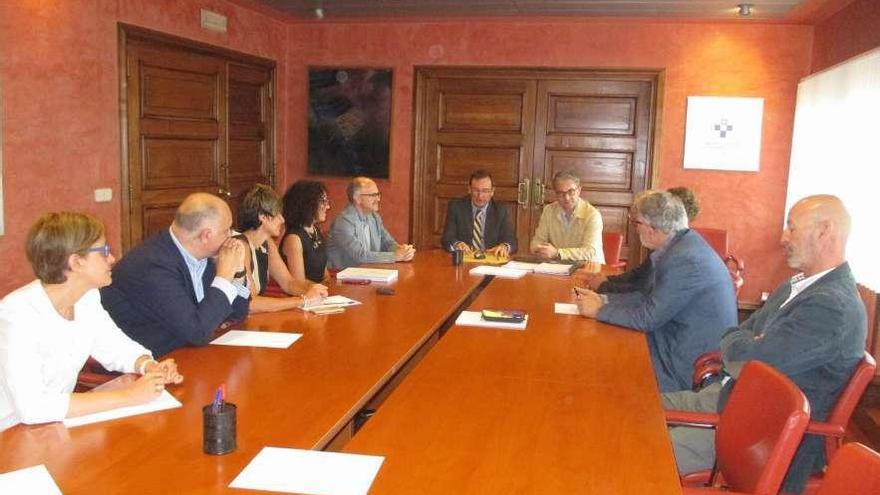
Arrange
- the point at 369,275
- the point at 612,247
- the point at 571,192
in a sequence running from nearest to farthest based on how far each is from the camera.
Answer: the point at 369,275
the point at 571,192
the point at 612,247

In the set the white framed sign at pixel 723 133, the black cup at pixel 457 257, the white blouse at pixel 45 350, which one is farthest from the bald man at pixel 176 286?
the white framed sign at pixel 723 133

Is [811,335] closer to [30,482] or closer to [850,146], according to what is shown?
[30,482]

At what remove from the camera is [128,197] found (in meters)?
5.64

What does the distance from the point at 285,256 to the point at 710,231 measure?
3.32 m

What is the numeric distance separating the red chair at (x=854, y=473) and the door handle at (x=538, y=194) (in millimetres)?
6004

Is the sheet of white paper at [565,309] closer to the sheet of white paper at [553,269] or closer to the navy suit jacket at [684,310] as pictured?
the navy suit jacket at [684,310]

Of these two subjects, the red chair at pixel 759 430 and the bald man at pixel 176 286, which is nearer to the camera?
the red chair at pixel 759 430

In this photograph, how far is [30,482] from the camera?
5.38 ft

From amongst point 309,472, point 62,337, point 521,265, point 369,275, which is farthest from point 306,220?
point 309,472

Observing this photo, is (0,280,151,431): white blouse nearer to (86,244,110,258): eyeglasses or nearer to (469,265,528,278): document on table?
(86,244,110,258): eyeglasses

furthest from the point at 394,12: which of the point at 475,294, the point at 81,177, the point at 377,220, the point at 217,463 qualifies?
the point at 217,463

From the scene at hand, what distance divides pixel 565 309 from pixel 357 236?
1.76 m

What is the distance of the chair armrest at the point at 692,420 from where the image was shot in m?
2.47

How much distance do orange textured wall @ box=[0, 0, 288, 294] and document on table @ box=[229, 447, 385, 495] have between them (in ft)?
11.7
